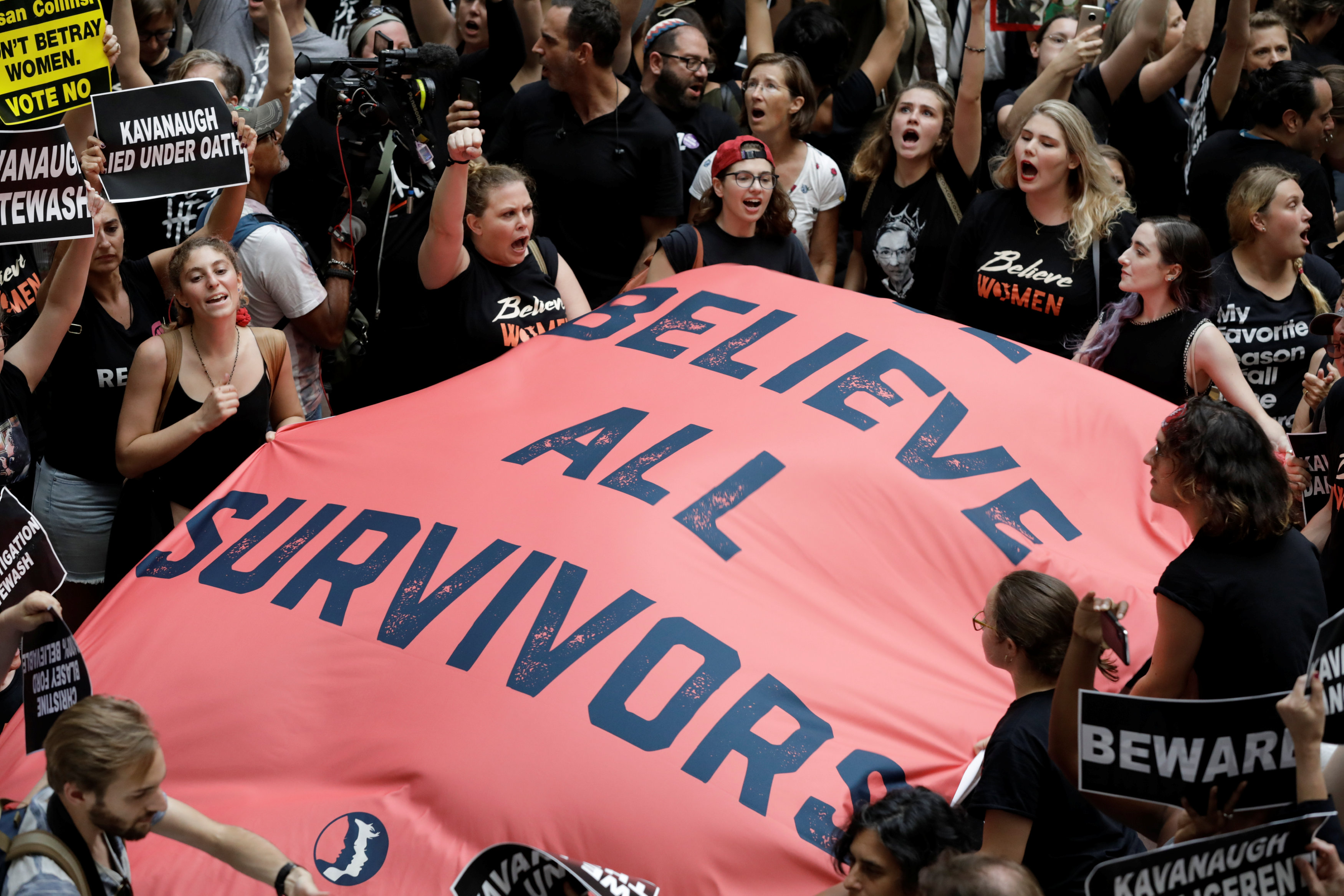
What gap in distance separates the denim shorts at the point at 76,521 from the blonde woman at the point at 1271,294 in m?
3.86

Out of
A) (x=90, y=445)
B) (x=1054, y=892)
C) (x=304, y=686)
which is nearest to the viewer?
(x=1054, y=892)

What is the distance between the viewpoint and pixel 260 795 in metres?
3.21

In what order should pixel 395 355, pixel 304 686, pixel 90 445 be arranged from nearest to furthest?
pixel 304 686 < pixel 90 445 < pixel 395 355

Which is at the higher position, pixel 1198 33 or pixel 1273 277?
pixel 1198 33

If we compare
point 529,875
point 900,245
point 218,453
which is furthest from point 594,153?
point 529,875

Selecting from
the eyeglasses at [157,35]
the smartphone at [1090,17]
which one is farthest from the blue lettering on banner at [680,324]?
the eyeglasses at [157,35]

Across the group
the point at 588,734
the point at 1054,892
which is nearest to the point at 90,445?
the point at 588,734

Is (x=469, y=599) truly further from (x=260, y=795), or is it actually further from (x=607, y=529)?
(x=260, y=795)

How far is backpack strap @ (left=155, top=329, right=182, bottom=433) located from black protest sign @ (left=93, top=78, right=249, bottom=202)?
591mm

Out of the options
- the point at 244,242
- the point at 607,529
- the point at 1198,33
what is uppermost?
the point at 1198,33

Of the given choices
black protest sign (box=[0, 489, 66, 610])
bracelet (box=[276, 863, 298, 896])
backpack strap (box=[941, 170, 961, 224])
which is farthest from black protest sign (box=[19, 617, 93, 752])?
backpack strap (box=[941, 170, 961, 224])

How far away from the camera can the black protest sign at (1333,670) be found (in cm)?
232

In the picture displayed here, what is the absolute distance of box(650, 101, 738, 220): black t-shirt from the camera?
6004mm

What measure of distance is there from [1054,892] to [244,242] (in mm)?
3415
